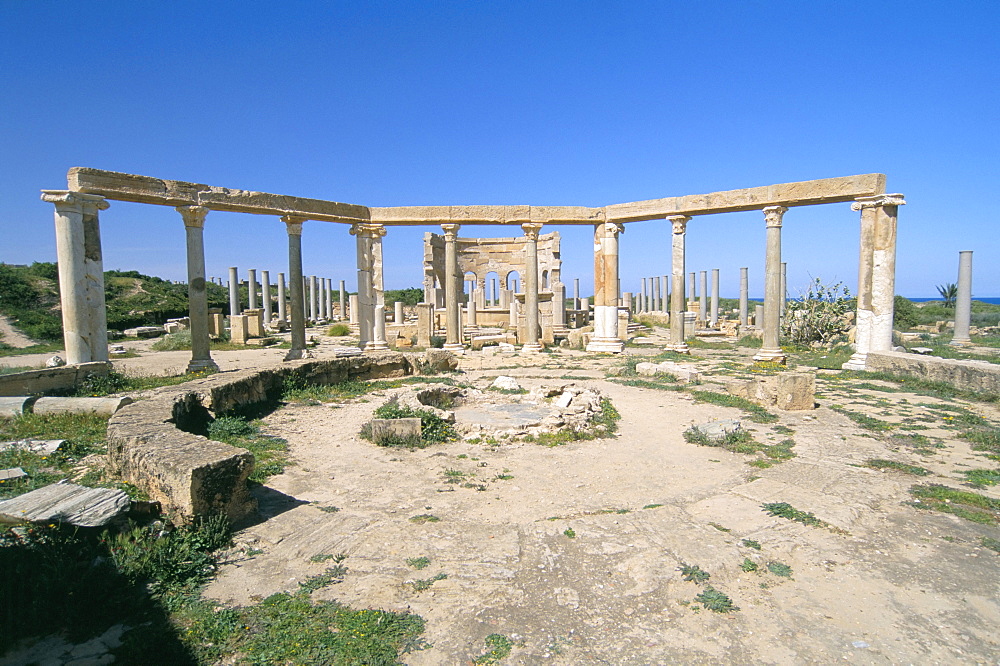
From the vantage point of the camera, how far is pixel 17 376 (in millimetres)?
8992

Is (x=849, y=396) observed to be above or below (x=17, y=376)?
below

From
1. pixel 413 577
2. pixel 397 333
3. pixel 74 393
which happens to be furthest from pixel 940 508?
pixel 397 333

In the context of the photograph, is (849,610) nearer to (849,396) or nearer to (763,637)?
(763,637)

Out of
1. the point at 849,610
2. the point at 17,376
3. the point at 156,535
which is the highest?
the point at 17,376

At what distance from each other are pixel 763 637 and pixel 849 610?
758 millimetres

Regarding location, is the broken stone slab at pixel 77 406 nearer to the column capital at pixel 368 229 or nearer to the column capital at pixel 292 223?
the column capital at pixel 292 223

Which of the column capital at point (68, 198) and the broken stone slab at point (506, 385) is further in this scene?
the broken stone slab at point (506, 385)

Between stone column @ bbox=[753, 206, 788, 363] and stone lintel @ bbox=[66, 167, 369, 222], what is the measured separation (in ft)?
41.7

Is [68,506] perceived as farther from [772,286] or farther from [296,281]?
[772,286]

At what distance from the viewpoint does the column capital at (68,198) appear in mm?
10555

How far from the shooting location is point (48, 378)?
962 cm

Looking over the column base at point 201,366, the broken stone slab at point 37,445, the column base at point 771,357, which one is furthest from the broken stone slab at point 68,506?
the column base at point 771,357

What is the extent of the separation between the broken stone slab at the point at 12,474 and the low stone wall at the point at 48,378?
17.1 ft

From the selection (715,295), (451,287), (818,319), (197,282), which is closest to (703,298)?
(715,295)
